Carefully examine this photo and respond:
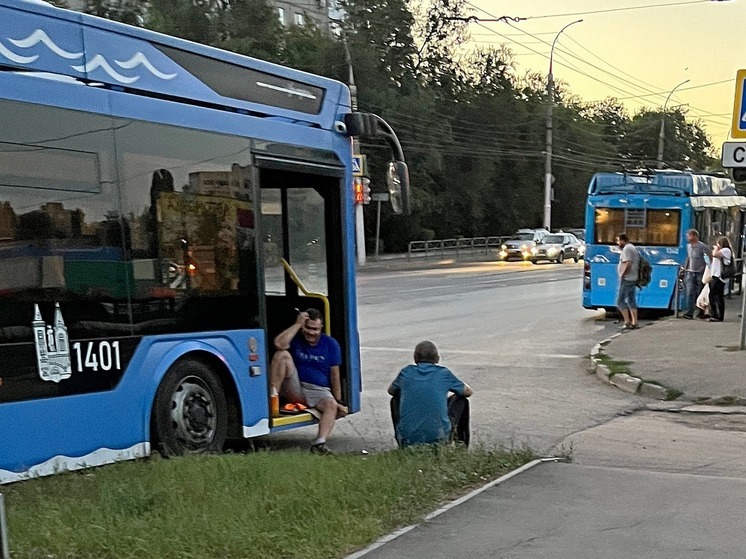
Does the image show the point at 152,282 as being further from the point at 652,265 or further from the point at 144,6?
the point at 144,6

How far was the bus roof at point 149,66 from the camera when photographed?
6.35 m

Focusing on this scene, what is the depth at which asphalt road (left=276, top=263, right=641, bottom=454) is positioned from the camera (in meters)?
10.3

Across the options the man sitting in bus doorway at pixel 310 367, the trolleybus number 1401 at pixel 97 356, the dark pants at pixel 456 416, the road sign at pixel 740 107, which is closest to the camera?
the trolleybus number 1401 at pixel 97 356

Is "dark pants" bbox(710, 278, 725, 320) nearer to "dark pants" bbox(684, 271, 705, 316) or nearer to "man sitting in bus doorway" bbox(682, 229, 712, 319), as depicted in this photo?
"man sitting in bus doorway" bbox(682, 229, 712, 319)

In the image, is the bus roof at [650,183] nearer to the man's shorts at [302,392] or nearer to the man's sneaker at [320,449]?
the man's shorts at [302,392]

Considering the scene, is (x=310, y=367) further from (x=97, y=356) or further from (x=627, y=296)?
(x=627, y=296)

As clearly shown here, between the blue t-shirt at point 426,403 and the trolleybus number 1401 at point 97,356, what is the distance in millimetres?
A: 2219

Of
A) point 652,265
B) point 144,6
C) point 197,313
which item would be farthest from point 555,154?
point 197,313

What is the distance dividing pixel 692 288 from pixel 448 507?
15.8 meters

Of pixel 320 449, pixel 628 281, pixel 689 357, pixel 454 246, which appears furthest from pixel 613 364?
pixel 454 246

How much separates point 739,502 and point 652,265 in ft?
50.4

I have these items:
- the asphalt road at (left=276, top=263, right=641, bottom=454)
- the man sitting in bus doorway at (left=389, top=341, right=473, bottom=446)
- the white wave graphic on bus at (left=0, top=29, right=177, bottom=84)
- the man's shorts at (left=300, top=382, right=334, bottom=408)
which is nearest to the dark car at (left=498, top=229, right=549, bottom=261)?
the asphalt road at (left=276, top=263, right=641, bottom=454)

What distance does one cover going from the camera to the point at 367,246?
61.6 metres

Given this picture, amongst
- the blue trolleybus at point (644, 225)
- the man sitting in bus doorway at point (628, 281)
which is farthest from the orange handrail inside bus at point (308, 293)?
the blue trolleybus at point (644, 225)
